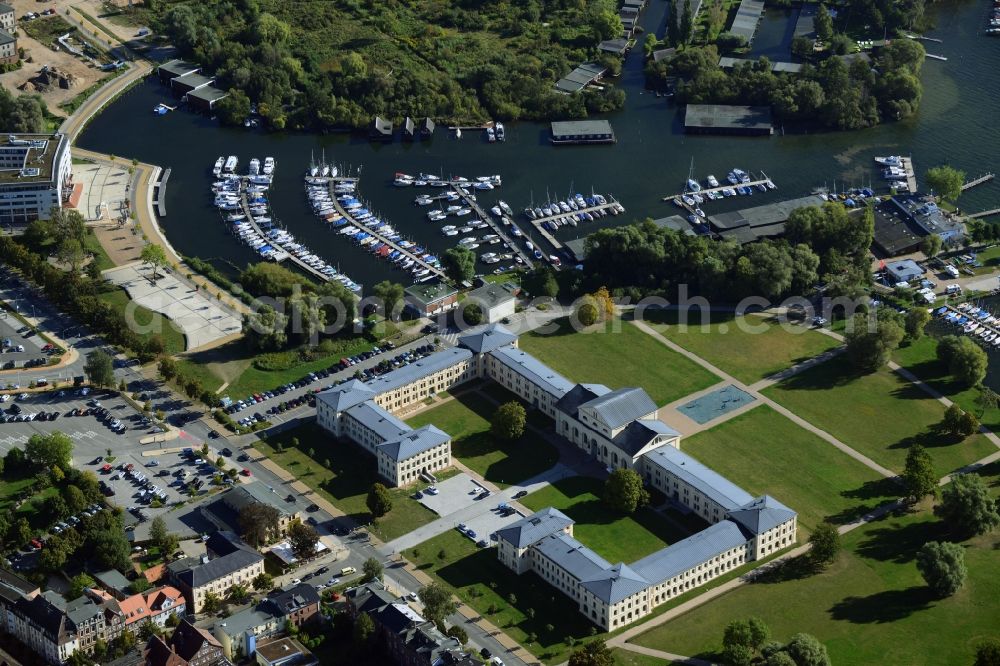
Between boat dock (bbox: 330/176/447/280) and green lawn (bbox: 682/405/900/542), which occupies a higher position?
boat dock (bbox: 330/176/447/280)

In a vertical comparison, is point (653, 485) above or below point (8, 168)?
below

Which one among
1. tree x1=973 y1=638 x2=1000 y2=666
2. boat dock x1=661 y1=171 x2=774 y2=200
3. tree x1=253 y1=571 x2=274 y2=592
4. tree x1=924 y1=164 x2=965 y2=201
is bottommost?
tree x1=253 y1=571 x2=274 y2=592

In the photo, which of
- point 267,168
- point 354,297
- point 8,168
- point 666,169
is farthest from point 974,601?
point 8,168

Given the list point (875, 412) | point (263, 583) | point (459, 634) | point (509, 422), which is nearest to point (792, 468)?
point (875, 412)

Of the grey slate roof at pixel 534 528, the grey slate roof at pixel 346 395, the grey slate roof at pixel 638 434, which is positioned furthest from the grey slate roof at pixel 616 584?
the grey slate roof at pixel 346 395

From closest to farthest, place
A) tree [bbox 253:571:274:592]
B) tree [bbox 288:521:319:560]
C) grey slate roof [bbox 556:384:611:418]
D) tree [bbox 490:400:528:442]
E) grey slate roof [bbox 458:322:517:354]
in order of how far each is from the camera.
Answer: tree [bbox 253:571:274:592]
tree [bbox 288:521:319:560]
tree [bbox 490:400:528:442]
grey slate roof [bbox 556:384:611:418]
grey slate roof [bbox 458:322:517:354]

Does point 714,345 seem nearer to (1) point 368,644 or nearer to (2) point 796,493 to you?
(2) point 796,493

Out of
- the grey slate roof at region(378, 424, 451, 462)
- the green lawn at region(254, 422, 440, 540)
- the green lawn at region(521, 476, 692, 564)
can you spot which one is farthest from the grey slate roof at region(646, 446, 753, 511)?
the green lawn at region(254, 422, 440, 540)

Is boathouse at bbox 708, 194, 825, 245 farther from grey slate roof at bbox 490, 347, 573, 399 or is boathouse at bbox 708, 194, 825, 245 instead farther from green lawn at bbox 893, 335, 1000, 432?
grey slate roof at bbox 490, 347, 573, 399
